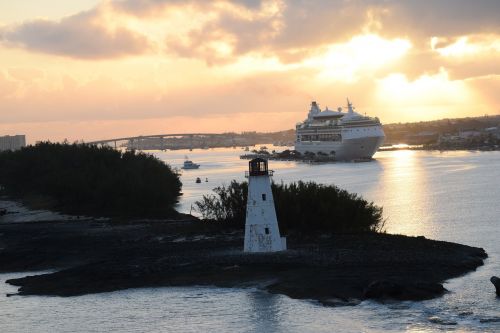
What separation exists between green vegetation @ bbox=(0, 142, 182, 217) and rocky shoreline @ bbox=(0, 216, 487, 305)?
17.3 meters

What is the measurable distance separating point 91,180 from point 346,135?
3841 inches

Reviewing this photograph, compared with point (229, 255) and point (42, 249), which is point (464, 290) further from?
point (42, 249)

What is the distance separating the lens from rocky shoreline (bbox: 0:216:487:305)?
29.2m

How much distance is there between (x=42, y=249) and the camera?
136 feet

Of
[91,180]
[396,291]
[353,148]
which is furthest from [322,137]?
[396,291]

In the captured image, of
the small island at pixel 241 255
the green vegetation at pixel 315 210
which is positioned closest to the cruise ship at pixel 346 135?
the small island at pixel 241 255

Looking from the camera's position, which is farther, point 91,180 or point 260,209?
point 91,180

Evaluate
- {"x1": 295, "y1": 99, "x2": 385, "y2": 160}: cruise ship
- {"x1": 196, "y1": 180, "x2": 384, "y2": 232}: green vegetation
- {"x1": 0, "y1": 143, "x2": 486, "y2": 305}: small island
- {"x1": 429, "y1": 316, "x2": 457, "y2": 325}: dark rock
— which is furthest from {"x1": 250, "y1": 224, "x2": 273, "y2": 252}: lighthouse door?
{"x1": 295, "y1": 99, "x2": 385, "y2": 160}: cruise ship

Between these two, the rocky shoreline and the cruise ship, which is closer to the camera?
the rocky shoreline

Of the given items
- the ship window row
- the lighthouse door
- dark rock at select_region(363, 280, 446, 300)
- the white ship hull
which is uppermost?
the ship window row

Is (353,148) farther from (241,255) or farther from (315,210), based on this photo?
(241,255)

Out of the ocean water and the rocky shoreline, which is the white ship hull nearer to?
the rocky shoreline

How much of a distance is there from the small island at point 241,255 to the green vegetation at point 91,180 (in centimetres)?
669

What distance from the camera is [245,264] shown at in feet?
108
